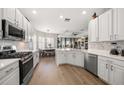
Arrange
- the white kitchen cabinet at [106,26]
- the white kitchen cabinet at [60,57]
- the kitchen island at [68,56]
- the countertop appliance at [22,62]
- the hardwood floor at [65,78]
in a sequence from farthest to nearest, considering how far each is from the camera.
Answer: the white kitchen cabinet at [60,57], the kitchen island at [68,56], the white kitchen cabinet at [106,26], the hardwood floor at [65,78], the countertop appliance at [22,62]

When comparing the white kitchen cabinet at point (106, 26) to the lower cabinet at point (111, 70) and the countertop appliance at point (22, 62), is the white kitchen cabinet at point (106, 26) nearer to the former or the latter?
the lower cabinet at point (111, 70)

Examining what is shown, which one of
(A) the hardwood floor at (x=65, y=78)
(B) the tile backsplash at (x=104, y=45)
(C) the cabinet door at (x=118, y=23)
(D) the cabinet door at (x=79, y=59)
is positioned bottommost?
(A) the hardwood floor at (x=65, y=78)

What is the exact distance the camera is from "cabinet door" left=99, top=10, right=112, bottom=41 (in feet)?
9.98

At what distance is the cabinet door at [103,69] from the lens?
2666 mm

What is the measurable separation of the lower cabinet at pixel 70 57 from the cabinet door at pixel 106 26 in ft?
5.63

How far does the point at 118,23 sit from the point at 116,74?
1.41m

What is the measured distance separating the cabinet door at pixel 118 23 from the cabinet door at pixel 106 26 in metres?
0.22

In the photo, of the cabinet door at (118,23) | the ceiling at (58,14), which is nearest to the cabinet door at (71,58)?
the ceiling at (58,14)

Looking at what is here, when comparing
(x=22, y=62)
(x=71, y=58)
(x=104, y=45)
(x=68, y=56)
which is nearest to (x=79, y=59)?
(x=71, y=58)

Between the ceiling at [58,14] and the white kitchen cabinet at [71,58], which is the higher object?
the ceiling at [58,14]

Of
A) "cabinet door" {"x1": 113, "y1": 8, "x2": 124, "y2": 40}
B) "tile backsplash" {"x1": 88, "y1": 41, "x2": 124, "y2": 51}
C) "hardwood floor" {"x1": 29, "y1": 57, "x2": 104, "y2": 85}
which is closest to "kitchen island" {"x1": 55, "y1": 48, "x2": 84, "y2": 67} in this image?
"tile backsplash" {"x1": 88, "y1": 41, "x2": 124, "y2": 51}

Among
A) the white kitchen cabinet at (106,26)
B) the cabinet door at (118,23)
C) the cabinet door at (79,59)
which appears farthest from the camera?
the cabinet door at (79,59)

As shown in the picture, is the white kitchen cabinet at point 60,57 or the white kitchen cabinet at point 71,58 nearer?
the white kitchen cabinet at point 71,58
